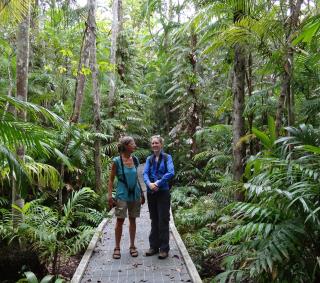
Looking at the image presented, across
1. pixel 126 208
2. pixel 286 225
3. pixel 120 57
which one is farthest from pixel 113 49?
pixel 286 225

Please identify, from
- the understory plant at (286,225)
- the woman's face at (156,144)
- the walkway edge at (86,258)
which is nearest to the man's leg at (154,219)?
the woman's face at (156,144)

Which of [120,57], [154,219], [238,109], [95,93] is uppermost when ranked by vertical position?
[120,57]

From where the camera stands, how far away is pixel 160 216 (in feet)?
18.4

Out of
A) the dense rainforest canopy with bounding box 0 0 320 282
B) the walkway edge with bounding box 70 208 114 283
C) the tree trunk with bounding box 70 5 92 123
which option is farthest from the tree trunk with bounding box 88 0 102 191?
the walkway edge with bounding box 70 208 114 283

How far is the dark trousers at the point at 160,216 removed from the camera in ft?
18.4

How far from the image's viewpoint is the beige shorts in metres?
5.65

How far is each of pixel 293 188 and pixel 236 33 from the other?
2586 millimetres

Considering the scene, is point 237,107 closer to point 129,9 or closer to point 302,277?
point 302,277

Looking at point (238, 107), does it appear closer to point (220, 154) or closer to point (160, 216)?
point (160, 216)

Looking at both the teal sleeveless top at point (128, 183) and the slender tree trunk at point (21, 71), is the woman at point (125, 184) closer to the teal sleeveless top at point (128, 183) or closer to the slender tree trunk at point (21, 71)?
the teal sleeveless top at point (128, 183)

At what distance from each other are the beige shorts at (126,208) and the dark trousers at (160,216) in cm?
21

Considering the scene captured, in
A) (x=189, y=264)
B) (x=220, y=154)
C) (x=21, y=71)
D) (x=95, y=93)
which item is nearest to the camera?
(x=189, y=264)

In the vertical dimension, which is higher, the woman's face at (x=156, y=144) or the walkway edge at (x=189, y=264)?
the woman's face at (x=156, y=144)

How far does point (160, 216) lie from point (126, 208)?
1.70ft
